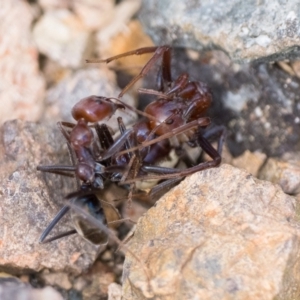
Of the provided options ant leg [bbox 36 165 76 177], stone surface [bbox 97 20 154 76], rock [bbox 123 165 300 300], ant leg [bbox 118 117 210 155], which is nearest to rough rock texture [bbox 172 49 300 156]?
stone surface [bbox 97 20 154 76]

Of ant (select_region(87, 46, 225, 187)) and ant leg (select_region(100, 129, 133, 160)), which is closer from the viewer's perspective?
ant leg (select_region(100, 129, 133, 160))

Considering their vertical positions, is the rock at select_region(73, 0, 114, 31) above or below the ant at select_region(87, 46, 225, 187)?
above

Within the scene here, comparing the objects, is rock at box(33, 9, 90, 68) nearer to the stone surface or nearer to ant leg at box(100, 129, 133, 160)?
the stone surface

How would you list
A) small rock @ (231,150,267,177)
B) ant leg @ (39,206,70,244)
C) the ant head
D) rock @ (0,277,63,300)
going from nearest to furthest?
rock @ (0,277,63,300), ant leg @ (39,206,70,244), the ant head, small rock @ (231,150,267,177)

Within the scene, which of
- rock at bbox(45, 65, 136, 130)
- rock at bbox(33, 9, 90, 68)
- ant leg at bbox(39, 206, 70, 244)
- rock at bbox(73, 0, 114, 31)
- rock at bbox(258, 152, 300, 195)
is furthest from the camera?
rock at bbox(73, 0, 114, 31)

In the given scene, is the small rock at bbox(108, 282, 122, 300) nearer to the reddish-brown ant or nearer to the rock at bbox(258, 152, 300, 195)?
the reddish-brown ant

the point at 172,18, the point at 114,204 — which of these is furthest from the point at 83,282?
the point at 172,18

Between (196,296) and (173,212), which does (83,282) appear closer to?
(173,212)

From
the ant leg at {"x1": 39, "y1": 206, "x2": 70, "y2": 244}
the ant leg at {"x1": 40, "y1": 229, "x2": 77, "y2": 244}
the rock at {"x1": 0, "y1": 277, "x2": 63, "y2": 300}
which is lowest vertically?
the rock at {"x1": 0, "y1": 277, "x2": 63, "y2": 300}
